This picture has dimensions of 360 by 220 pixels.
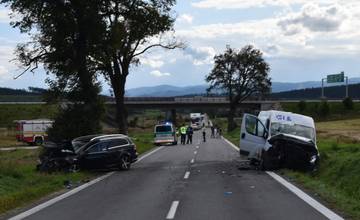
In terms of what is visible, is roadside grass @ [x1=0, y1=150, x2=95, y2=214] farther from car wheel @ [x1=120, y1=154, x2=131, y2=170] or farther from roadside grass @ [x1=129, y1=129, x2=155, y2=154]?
roadside grass @ [x1=129, y1=129, x2=155, y2=154]

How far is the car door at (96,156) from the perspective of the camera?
23.9 m

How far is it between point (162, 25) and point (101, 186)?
2353cm

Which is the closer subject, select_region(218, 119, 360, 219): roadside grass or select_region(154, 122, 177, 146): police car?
select_region(218, 119, 360, 219): roadside grass

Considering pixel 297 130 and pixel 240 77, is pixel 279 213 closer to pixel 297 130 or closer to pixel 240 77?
pixel 297 130

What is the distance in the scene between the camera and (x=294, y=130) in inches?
958

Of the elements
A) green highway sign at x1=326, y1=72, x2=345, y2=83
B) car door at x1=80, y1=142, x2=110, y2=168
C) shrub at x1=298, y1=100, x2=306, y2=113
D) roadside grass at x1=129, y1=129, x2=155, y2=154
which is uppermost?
green highway sign at x1=326, y1=72, x2=345, y2=83

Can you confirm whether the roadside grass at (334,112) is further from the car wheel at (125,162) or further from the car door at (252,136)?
the car wheel at (125,162)

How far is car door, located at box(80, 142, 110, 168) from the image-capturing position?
78.4ft

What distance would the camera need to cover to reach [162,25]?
134 ft

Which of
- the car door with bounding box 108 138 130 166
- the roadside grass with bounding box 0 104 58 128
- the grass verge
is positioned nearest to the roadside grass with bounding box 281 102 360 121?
the roadside grass with bounding box 0 104 58 128

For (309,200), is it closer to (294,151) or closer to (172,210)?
(172,210)

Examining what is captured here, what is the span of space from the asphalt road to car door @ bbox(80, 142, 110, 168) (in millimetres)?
1649

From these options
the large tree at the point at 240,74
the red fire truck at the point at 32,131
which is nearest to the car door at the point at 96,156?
the red fire truck at the point at 32,131

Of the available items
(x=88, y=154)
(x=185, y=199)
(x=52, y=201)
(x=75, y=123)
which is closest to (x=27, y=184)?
(x=52, y=201)
